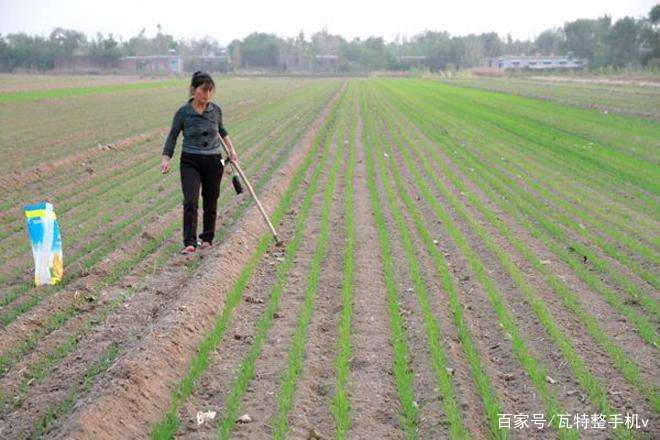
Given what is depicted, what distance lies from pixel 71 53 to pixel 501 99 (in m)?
104

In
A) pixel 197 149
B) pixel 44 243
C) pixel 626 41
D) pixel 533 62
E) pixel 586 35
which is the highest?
pixel 586 35

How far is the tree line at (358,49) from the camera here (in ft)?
303

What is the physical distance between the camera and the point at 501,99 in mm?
39250

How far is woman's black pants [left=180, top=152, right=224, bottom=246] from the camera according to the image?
8.40 meters

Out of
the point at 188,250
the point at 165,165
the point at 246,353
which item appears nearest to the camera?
the point at 246,353

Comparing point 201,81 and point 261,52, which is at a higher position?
point 261,52

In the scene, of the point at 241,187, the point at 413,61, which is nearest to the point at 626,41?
the point at 413,61

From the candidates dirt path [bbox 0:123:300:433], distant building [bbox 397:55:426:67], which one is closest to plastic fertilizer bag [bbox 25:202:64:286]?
dirt path [bbox 0:123:300:433]

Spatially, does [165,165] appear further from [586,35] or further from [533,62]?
[533,62]

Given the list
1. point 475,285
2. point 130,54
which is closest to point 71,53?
point 130,54

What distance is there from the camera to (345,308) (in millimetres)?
6793

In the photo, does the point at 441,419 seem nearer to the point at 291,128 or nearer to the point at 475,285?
the point at 475,285

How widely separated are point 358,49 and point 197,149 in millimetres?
139289

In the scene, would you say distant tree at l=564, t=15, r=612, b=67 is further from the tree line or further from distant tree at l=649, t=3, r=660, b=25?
distant tree at l=649, t=3, r=660, b=25
